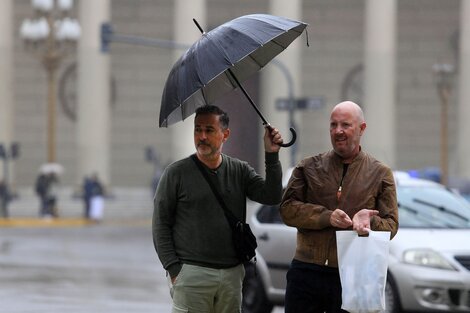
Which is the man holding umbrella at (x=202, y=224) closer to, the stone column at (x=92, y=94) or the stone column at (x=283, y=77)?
the stone column at (x=283, y=77)

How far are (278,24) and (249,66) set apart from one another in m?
0.43

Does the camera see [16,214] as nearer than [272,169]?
No

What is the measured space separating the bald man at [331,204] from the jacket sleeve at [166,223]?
0.55 metres

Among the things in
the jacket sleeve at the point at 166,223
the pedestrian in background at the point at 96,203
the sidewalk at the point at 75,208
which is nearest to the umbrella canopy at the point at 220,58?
the jacket sleeve at the point at 166,223

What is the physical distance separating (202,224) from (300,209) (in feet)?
1.65

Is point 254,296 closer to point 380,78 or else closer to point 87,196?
point 87,196

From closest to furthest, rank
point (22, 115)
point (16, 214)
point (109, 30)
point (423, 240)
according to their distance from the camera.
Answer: point (423, 240) → point (109, 30) → point (16, 214) → point (22, 115)

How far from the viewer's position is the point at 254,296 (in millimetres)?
13594

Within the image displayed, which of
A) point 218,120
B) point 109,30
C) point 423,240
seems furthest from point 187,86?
point 109,30

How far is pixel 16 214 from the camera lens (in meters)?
46.5

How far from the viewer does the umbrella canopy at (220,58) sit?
6.91m

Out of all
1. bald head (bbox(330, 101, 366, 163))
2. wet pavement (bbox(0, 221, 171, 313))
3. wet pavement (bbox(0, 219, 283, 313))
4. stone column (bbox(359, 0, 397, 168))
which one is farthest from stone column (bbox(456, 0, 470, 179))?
bald head (bbox(330, 101, 366, 163))

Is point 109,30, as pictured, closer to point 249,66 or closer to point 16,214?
point 16,214

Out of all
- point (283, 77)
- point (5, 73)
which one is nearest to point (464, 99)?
point (283, 77)
